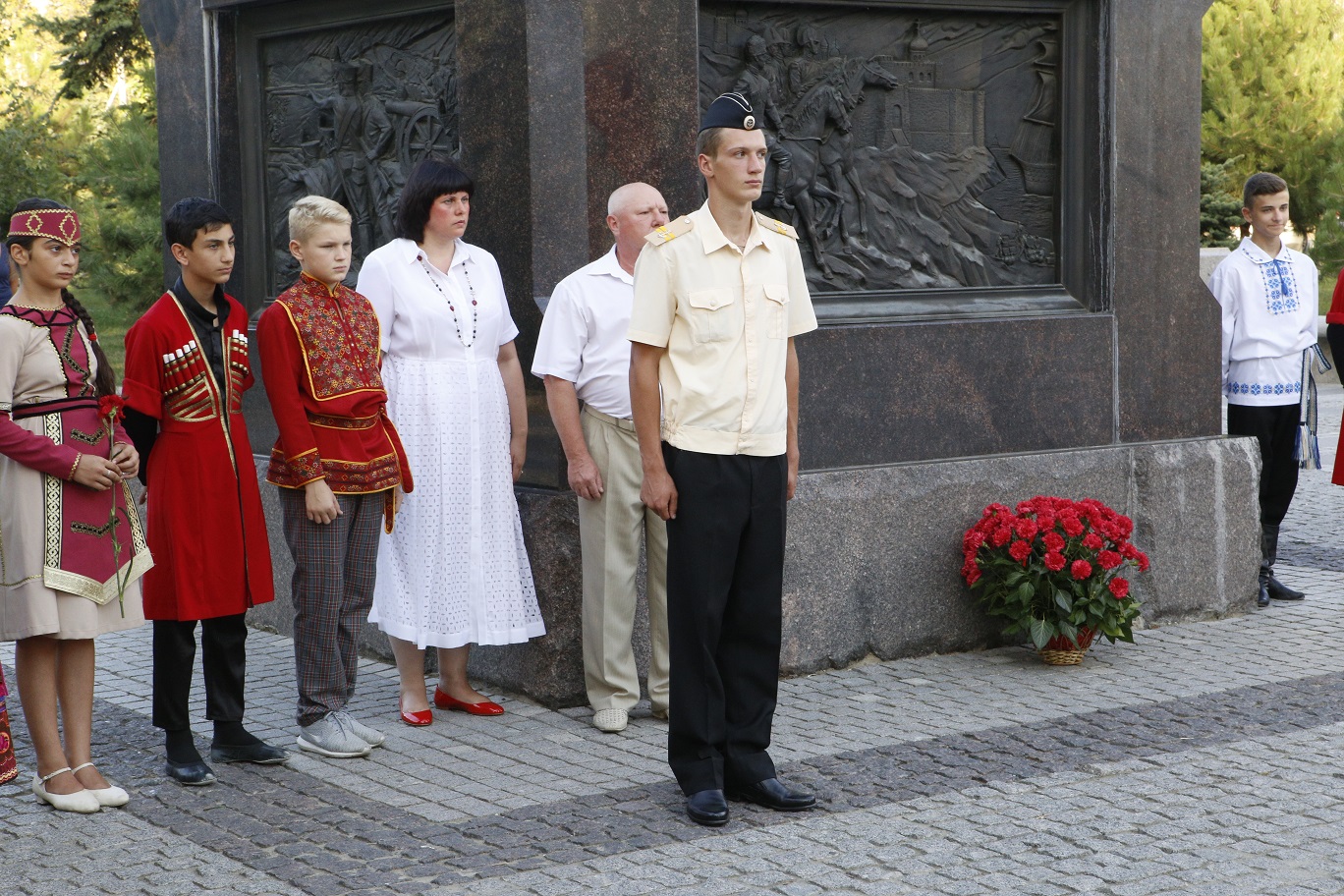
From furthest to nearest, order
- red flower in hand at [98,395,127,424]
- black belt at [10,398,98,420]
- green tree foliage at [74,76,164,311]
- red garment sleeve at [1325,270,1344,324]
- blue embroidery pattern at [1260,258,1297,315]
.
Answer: green tree foliage at [74,76,164,311], red garment sleeve at [1325,270,1344,324], blue embroidery pattern at [1260,258,1297,315], red flower in hand at [98,395,127,424], black belt at [10,398,98,420]

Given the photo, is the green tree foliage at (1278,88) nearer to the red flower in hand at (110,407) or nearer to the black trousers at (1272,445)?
the black trousers at (1272,445)

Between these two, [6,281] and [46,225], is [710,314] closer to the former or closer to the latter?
[46,225]

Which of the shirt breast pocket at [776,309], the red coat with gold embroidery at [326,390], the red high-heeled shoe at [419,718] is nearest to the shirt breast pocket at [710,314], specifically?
the shirt breast pocket at [776,309]

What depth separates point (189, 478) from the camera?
16.8 feet

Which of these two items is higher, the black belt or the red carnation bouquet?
the black belt

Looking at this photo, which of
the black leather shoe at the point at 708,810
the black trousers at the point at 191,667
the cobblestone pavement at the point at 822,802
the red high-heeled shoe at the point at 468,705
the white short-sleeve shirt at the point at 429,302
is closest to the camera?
the cobblestone pavement at the point at 822,802

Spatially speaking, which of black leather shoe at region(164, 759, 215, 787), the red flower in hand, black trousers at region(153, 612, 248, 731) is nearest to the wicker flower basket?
black trousers at region(153, 612, 248, 731)

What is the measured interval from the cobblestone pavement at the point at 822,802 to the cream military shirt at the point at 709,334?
1.11m

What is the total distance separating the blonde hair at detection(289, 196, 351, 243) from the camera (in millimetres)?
5367

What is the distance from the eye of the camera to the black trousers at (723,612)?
474cm

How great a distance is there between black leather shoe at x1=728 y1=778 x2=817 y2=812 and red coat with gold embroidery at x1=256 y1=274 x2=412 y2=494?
5.39ft

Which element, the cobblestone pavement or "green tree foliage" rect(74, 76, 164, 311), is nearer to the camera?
the cobblestone pavement

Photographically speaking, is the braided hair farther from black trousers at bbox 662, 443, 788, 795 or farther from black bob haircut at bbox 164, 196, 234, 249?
black trousers at bbox 662, 443, 788, 795

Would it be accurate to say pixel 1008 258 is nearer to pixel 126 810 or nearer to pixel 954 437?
pixel 954 437
